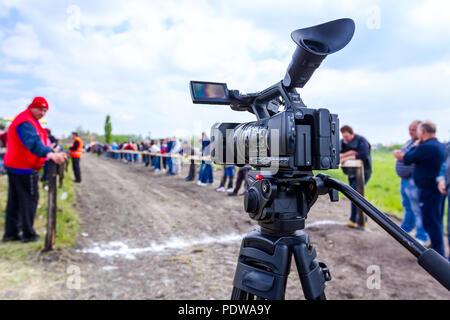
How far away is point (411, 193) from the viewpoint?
514 cm

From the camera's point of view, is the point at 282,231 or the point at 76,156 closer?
the point at 282,231

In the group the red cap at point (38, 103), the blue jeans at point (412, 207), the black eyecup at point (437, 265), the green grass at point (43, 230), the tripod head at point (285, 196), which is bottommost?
the green grass at point (43, 230)

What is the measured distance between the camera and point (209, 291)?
3574mm

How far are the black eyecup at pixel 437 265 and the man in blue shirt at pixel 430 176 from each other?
160 inches

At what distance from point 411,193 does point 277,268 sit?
15.4 feet

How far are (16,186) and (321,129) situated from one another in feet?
16.2

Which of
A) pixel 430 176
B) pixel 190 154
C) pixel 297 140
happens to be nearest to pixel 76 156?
pixel 190 154

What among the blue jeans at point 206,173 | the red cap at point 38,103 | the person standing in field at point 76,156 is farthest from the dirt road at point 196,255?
the person standing in field at point 76,156

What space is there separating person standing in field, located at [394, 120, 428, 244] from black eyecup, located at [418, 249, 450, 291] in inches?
174

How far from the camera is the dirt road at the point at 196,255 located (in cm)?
357

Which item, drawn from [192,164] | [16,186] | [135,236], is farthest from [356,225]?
[192,164]

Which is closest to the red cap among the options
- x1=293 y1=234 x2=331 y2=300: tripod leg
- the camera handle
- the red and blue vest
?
the red and blue vest
